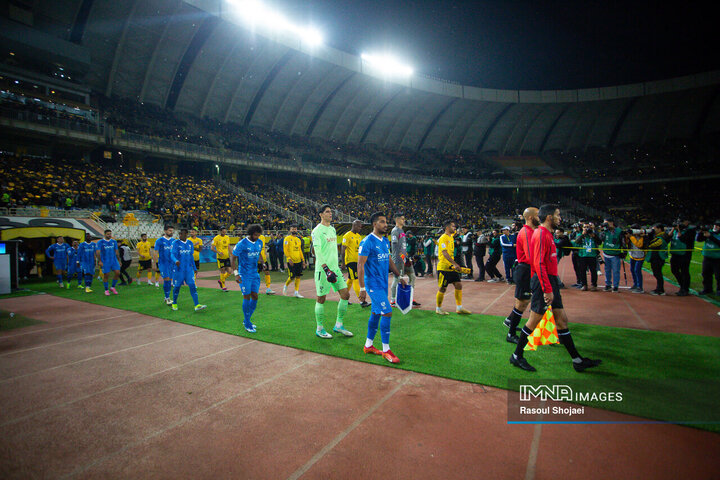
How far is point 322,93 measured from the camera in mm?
42188

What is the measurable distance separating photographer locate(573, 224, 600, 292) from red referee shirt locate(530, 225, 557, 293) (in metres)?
6.24

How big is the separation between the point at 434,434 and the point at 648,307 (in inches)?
Answer: 289

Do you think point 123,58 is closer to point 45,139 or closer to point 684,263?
point 45,139

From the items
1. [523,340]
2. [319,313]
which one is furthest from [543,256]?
[319,313]

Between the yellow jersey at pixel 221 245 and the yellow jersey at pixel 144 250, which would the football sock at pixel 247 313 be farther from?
the yellow jersey at pixel 144 250

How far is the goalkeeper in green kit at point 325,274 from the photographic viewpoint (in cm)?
543

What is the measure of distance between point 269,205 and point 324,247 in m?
28.6

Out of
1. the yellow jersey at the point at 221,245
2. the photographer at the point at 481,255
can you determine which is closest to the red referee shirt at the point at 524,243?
the photographer at the point at 481,255

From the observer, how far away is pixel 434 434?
8.79ft

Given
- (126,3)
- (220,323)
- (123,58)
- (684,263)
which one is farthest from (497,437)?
(123,58)

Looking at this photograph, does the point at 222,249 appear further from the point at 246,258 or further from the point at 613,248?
the point at 613,248

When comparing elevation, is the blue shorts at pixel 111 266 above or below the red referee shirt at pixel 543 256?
below

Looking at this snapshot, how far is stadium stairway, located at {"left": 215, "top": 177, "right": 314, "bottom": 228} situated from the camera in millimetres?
31337

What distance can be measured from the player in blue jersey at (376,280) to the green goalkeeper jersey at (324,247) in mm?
1190
